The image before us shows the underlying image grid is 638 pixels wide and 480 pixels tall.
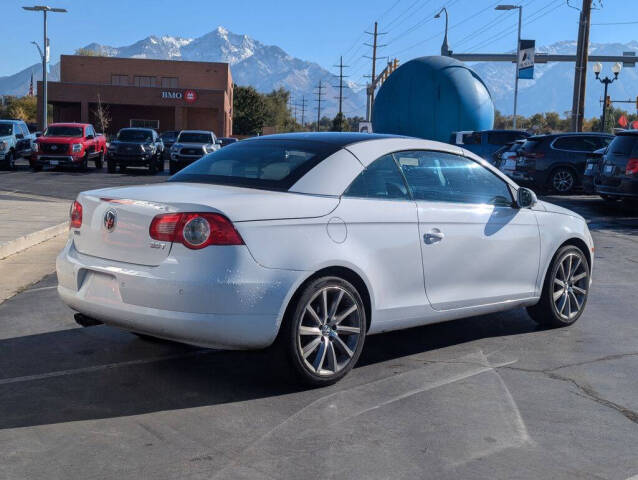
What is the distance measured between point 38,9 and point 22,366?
162 ft

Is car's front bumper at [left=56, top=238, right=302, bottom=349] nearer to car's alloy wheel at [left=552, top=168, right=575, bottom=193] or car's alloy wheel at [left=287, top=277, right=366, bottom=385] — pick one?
car's alloy wheel at [left=287, top=277, right=366, bottom=385]

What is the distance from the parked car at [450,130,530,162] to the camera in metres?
27.5

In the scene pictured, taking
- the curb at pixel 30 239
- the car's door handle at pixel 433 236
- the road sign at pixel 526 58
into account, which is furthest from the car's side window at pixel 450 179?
the road sign at pixel 526 58

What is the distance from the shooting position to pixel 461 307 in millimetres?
6152

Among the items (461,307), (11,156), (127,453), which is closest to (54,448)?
(127,453)

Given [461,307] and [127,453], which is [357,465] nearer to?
[127,453]

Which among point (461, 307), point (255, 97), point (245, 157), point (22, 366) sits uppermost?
point (255, 97)

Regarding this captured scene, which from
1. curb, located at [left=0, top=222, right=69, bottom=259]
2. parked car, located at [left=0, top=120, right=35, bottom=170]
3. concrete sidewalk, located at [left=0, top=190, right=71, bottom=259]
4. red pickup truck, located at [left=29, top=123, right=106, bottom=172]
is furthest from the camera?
red pickup truck, located at [left=29, top=123, right=106, bottom=172]

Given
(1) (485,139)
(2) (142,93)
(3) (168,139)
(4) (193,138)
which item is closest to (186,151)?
(4) (193,138)

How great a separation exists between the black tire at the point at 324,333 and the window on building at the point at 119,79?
74.8m

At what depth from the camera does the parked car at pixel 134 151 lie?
100 feet

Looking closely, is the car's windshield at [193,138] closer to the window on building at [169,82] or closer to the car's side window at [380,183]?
the car's side window at [380,183]

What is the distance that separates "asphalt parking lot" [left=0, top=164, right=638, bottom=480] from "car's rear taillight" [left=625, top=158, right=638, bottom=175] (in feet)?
35.9

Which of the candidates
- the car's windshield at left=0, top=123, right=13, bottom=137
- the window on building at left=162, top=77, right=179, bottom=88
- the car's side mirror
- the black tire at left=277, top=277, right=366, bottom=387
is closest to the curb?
the black tire at left=277, top=277, right=366, bottom=387
